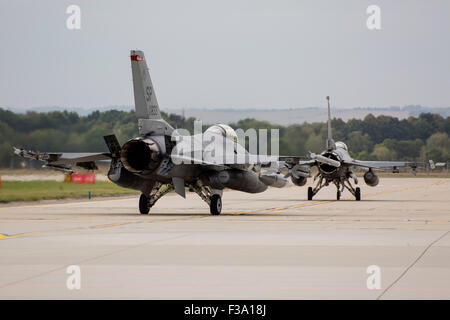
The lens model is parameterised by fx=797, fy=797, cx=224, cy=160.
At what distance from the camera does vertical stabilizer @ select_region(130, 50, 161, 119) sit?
26438 mm

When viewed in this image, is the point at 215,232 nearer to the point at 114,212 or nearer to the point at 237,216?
the point at 237,216

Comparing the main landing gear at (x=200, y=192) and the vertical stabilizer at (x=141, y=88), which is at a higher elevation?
the vertical stabilizer at (x=141, y=88)

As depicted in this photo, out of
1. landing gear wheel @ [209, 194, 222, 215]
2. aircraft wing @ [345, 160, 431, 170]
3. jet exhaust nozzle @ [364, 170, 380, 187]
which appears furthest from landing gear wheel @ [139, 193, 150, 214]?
jet exhaust nozzle @ [364, 170, 380, 187]

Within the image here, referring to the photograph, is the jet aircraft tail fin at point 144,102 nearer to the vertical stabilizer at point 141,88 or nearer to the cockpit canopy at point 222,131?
the vertical stabilizer at point 141,88

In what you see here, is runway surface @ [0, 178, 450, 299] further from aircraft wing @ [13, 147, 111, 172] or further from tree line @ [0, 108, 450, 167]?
tree line @ [0, 108, 450, 167]

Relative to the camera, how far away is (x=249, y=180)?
28.8 meters

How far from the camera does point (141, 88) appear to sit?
1041 inches

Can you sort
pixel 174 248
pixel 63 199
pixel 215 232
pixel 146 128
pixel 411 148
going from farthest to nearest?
pixel 411 148
pixel 63 199
pixel 146 128
pixel 215 232
pixel 174 248

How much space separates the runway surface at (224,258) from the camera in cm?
1040

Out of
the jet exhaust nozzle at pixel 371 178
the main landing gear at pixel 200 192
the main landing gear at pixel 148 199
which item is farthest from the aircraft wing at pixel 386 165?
the main landing gear at pixel 148 199

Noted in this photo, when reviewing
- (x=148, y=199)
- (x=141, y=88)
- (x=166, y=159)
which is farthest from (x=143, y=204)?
(x=141, y=88)

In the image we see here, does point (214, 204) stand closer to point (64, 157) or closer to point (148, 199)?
point (148, 199)
